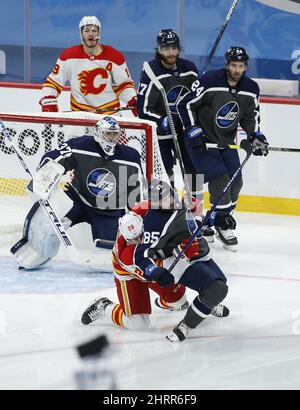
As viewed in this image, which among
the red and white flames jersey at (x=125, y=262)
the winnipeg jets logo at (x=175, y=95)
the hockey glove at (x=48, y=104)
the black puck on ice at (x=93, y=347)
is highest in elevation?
the winnipeg jets logo at (x=175, y=95)

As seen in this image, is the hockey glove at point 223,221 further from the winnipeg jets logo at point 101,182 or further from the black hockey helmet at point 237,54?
the black hockey helmet at point 237,54

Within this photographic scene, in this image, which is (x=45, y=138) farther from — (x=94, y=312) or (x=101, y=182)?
(x=94, y=312)

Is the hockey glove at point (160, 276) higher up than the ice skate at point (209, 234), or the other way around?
the hockey glove at point (160, 276)

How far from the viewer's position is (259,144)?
17.7 ft

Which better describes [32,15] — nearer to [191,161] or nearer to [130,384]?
[191,161]

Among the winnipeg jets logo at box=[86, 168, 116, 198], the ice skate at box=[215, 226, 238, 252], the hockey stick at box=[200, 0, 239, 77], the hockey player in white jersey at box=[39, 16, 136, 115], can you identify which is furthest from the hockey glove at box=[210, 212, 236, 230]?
the hockey stick at box=[200, 0, 239, 77]

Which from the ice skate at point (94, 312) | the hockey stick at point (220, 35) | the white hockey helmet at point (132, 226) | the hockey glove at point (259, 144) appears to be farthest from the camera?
the hockey stick at point (220, 35)

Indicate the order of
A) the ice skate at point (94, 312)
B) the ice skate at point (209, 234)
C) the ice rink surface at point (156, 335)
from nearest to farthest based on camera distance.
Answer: the ice rink surface at point (156, 335)
the ice skate at point (94, 312)
the ice skate at point (209, 234)

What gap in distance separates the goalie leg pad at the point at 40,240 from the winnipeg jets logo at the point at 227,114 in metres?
0.93

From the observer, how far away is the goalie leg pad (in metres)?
5.17

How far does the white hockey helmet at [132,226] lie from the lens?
4.12 meters

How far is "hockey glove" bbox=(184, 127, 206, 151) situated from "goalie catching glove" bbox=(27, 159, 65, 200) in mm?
771

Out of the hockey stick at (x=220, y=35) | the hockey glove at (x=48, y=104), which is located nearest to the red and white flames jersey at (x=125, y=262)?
the hockey glove at (x=48, y=104)

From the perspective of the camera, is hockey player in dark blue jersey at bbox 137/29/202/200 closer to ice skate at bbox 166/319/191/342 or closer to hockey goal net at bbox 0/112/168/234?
hockey goal net at bbox 0/112/168/234
